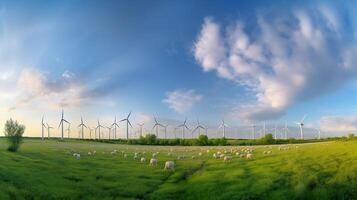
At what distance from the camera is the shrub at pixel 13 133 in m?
74.9

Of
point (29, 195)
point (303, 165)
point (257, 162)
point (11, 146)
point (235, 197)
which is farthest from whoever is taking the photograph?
point (11, 146)

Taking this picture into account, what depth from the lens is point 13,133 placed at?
75062 mm

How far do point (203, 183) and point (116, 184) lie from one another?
9.59 meters

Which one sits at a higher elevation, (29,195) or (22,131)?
(22,131)

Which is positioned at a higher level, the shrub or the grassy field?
the shrub

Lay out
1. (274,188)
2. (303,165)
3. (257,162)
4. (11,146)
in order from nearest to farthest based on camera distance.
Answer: (274,188) → (303,165) → (257,162) → (11,146)

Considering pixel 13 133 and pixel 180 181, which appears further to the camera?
pixel 13 133

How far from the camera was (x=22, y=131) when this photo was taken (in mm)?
76375

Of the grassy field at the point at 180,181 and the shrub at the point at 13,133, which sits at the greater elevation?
the shrub at the point at 13,133

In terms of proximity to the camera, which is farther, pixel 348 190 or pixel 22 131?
pixel 22 131

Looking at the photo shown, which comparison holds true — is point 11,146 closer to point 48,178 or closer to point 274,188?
point 48,178

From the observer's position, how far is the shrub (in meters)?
74.9

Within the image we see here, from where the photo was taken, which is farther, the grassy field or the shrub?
the shrub

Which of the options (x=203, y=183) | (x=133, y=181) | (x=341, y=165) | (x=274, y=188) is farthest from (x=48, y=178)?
(x=341, y=165)
